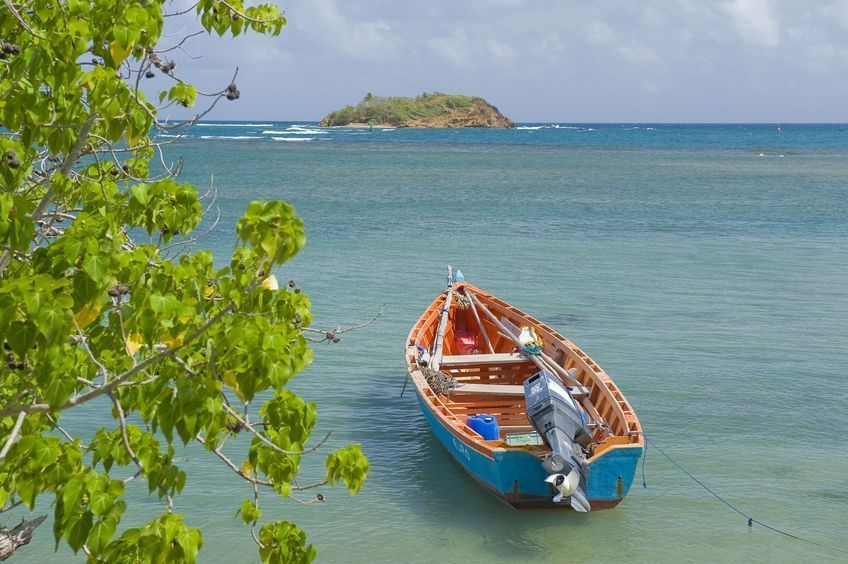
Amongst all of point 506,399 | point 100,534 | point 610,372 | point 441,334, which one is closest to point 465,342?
point 441,334

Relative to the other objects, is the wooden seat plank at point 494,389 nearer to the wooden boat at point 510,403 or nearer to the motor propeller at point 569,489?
the wooden boat at point 510,403

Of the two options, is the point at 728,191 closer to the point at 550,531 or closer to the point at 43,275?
the point at 550,531

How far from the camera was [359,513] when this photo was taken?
11102mm

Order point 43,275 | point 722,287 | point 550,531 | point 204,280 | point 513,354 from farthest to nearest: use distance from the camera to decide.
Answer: point 722,287, point 513,354, point 550,531, point 204,280, point 43,275

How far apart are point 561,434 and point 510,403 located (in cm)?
294

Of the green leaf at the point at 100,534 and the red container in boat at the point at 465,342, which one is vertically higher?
the green leaf at the point at 100,534

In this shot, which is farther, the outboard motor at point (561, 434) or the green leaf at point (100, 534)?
the outboard motor at point (561, 434)

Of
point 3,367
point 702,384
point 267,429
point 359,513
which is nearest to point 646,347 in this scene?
point 702,384

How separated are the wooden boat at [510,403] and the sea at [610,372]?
1.95 feet

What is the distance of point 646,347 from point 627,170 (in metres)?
50.5

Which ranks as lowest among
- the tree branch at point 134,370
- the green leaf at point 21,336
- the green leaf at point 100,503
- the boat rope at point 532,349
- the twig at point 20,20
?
the boat rope at point 532,349

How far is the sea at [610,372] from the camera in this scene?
1064 cm

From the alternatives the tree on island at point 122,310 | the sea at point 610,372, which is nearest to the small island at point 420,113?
the sea at point 610,372

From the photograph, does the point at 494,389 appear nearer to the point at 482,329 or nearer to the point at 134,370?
the point at 482,329
